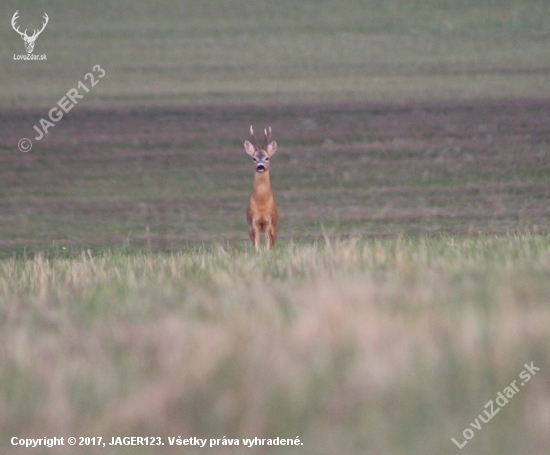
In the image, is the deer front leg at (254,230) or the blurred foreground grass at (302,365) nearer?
the blurred foreground grass at (302,365)

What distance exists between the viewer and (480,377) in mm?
3873

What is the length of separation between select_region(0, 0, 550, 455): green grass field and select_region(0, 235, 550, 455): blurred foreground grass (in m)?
0.01

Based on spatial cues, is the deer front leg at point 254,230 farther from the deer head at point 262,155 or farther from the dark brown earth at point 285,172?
the dark brown earth at point 285,172

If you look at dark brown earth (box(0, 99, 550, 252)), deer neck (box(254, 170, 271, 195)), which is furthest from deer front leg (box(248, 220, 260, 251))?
dark brown earth (box(0, 99, 550, 252))

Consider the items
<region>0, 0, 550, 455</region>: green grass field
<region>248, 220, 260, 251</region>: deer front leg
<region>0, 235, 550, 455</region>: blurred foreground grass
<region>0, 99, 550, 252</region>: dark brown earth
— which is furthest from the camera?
<region>0, 99, 550, 252</region>: dark brown earth

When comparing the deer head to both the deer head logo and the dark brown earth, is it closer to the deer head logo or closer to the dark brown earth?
the dark brown earth

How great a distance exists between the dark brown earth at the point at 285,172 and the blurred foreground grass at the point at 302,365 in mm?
9292

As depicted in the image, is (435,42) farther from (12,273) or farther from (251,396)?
(251,396)

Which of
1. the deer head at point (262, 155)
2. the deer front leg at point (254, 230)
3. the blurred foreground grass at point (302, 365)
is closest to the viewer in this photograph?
the blurred foreground grass at point (302, 365)

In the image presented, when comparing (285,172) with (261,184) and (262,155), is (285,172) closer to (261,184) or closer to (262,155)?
(262,155)

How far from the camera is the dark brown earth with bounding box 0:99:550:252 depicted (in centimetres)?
1781

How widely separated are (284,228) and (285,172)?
15.8ft

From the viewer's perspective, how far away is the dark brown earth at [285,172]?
701 inches

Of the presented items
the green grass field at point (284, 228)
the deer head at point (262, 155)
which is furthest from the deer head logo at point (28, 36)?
the deer head at point (262, 155)
